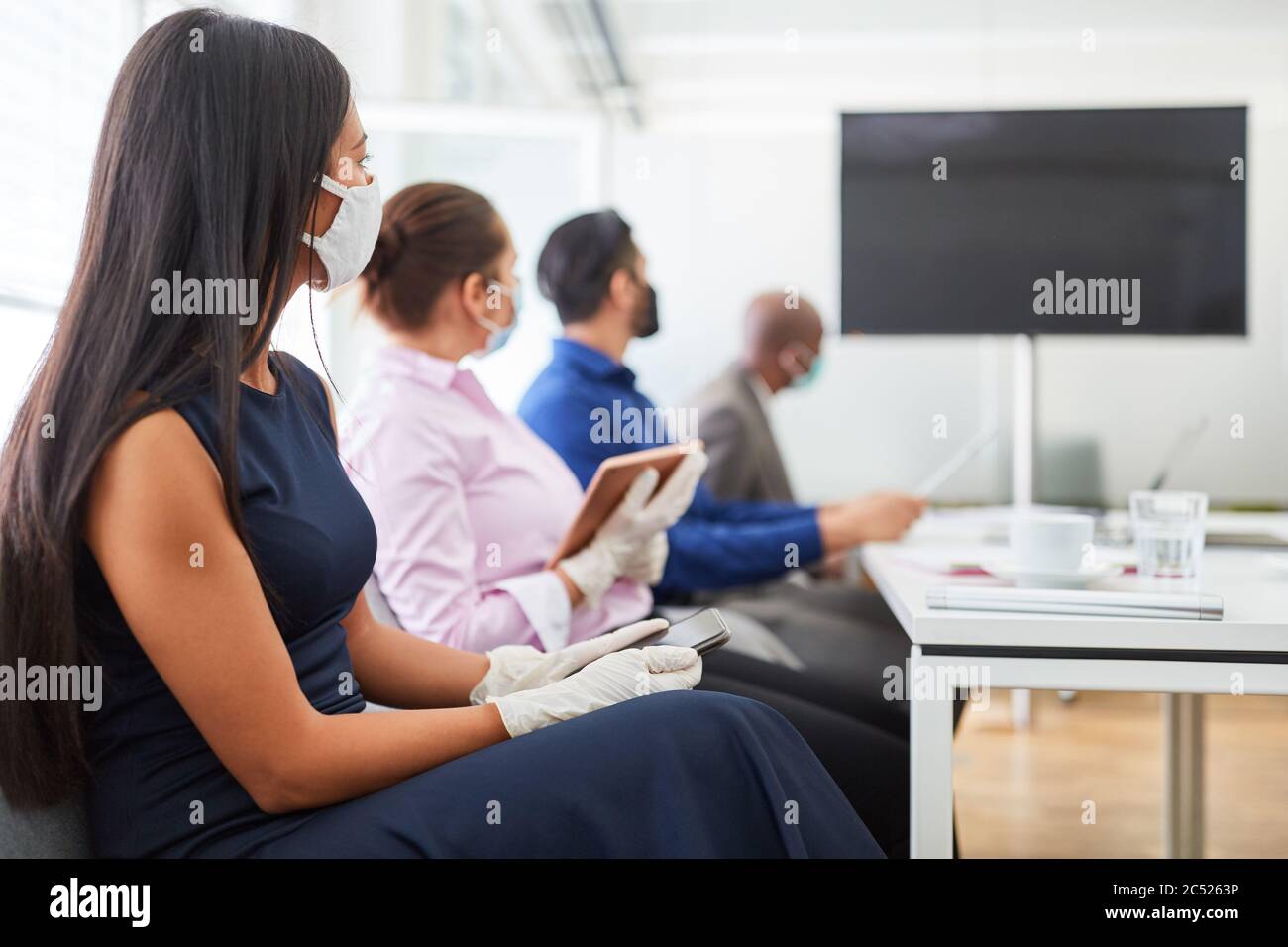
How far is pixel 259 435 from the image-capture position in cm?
90

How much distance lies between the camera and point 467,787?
2.78 feet

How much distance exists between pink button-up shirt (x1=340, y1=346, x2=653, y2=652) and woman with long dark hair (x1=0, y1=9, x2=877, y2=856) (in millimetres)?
397

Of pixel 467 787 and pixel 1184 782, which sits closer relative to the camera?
pixel 467 787

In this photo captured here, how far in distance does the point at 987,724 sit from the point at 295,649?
8.31 ft

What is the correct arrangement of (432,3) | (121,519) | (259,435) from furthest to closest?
(432,3), (259,435), (121,519)

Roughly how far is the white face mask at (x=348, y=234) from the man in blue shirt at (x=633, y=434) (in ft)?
2.45

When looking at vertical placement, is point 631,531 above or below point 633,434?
below

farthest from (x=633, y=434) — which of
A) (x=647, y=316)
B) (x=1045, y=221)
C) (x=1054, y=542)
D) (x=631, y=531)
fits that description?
(x=1054, y=542)

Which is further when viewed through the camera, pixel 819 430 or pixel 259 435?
pixel 819 430

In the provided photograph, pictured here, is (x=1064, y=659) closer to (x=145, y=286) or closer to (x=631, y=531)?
(x=631, y=531)

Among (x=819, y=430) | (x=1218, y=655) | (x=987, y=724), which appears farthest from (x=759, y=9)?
(x=1218, y=655)

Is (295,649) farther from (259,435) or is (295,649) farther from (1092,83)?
(1092,83)

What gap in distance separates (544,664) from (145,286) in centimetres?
54

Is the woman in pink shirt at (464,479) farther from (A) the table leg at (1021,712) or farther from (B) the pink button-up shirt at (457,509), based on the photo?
(A) the table leg at (1021,712)
